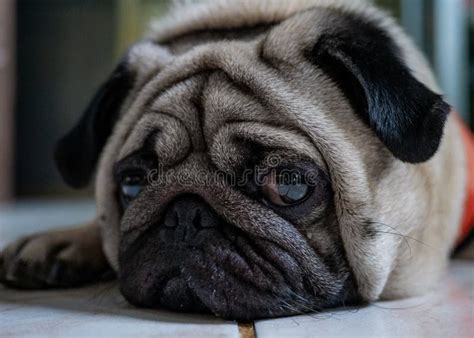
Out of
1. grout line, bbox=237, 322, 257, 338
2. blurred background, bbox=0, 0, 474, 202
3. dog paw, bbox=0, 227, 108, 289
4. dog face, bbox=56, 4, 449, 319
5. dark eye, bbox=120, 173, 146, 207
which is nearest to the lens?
grout line, bbox=237, 322, 257, 338

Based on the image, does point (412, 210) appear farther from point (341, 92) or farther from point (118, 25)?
point (118, 25)

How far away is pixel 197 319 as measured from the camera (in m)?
1.74

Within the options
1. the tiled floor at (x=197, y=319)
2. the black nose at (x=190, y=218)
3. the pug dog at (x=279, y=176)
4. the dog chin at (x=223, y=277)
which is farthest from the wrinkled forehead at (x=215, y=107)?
the tiled floor at (x=197, y=319)

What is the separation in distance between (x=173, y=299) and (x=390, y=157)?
719mm

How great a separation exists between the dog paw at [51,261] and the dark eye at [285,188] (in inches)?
31.5

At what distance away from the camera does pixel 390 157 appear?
196cm

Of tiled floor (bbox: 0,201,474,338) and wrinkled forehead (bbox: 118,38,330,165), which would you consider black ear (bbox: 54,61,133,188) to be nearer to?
wrinkled forehead (bbox: 118,38,330,165)

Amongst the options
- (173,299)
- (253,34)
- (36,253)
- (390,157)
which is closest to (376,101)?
(390,157)

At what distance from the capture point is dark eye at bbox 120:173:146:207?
6.58 ft

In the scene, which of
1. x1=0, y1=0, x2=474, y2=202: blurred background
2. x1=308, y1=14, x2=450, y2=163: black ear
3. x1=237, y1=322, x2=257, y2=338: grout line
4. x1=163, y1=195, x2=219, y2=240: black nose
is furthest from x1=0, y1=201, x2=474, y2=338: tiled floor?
x1=0, y1=0, x2=474, y2=202: blurred background

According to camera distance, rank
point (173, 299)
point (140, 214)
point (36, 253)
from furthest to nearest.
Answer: point (36, 253), point (140, 214), point (173, 299)

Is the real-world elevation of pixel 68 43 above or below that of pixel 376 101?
above

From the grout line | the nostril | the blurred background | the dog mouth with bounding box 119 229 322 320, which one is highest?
the blurred background

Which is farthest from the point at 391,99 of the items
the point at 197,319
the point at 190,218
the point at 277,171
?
the point at 197,319
